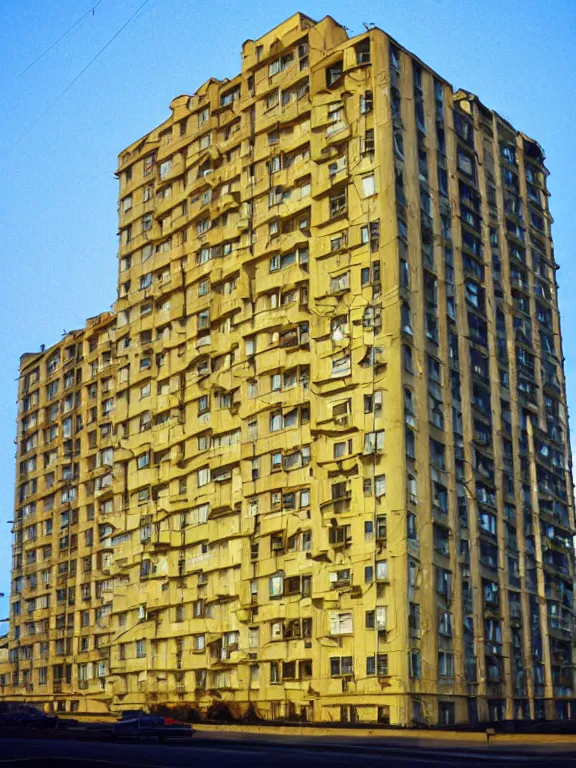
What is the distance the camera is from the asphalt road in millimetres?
34719

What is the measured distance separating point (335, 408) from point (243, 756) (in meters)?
32.5

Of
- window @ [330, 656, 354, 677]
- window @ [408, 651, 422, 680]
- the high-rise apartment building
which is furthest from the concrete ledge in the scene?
window @ [330, 656, 354, 677]

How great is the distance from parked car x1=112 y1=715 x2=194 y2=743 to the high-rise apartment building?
39.9 ft

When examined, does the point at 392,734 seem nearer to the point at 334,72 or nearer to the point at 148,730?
the point at 148,730

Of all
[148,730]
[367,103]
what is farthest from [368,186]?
[148,730]

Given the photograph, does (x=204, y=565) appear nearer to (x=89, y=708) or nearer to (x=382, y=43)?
(x=89, y=708)

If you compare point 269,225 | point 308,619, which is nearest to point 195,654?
point 308,619

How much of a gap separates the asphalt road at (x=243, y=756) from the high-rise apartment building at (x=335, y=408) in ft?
59.2

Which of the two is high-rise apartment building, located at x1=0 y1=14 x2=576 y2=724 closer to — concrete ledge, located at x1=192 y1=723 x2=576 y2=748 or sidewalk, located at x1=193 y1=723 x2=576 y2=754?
concrete ledge, located at x1=192 y1=723 x2=576 y2=748

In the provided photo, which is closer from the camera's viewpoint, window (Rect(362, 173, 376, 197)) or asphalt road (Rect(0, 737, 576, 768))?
asphalt road (Rect(0, 737, 576, 768))

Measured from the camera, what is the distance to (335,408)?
226 feet

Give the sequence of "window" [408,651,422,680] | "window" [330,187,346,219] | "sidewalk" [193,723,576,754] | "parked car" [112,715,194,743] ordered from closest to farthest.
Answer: "sidewalk" [193,723,576,754]
"parked car" [112,715,194,743]
"window" [408,651,422,680]
"window" [330,187,346,219]

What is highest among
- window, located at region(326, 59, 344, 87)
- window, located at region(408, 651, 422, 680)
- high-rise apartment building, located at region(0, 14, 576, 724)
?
window, located at region(326, 59, 344, 87)

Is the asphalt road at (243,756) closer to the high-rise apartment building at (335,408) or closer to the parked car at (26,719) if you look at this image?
the parked car at (26,719)
